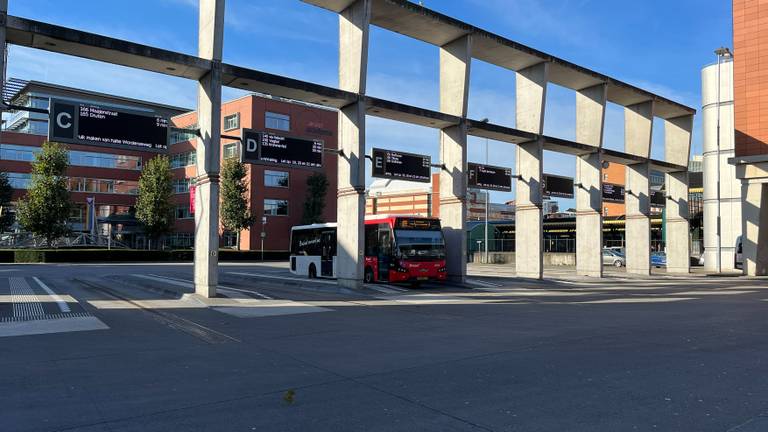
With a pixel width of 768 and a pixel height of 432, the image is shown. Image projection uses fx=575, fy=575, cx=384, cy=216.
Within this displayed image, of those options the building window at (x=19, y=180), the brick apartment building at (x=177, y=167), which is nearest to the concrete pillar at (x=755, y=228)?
the brick apartment building at (x=177, y=167)

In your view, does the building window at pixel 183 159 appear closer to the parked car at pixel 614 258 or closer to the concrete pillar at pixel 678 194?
the parked car at pixel 614 258

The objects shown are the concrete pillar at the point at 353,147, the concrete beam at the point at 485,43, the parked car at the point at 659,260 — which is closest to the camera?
the concrete pillar at the point at 353,147

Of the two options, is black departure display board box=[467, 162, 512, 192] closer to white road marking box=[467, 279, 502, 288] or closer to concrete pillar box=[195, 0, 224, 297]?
white road marking box=[467, 279, 502, 288]

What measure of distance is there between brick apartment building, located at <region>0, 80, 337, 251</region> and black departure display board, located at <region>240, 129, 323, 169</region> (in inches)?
1514

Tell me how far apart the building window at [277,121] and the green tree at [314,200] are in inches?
237

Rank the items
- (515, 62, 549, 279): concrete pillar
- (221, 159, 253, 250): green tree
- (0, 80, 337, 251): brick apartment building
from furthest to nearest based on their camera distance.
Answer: (0, 80, 337, 251): brick apartment building < (221, 159, 253, 250): green tree < (515, 62, 549, 279): concrete pillar

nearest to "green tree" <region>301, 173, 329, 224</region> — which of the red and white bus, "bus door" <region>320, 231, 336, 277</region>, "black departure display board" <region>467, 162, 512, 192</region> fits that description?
"bus door" <region>320, 231, 336, 277</region>

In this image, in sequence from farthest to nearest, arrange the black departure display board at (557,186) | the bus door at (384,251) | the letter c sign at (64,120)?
the black departure display board at (557,186) → the bus door at (384,251) → the letter c sign at (64,120)

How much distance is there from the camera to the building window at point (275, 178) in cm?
6103

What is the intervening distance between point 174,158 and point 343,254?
54591mm

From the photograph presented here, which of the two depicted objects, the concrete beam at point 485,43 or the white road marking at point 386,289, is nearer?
the white road marking at point 386,289

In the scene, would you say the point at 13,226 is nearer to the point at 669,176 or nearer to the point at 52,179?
the point at 52,179

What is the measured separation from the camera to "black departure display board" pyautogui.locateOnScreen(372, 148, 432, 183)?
22.0m

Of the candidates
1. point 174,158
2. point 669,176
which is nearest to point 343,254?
point 669,176
